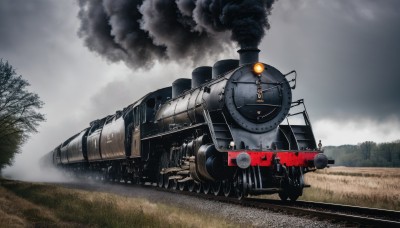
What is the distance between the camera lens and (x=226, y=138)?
11.1 metres

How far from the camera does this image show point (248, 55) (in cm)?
1179

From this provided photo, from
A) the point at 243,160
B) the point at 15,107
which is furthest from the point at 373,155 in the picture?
the point at 243,160

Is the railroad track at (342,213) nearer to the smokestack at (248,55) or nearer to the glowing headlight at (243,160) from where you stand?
the glowing headlight at (243,160)

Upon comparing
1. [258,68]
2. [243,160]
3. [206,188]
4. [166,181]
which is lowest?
[206,188]

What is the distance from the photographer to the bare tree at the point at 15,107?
29125 mm

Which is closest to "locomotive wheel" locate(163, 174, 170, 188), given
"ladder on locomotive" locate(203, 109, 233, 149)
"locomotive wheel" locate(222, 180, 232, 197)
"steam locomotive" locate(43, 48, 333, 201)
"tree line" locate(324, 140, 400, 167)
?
"steam locomotive" locate(43, 48, 333, 201)

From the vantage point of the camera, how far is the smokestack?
38.7 feet

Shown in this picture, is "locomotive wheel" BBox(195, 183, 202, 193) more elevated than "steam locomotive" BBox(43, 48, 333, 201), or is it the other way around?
"steam locomotive" BBox(43, 48, 333, 201)

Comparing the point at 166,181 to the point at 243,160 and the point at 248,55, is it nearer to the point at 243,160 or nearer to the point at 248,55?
the point at 248,55

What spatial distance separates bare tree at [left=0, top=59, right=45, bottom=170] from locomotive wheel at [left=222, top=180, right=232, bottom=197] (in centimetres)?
2088

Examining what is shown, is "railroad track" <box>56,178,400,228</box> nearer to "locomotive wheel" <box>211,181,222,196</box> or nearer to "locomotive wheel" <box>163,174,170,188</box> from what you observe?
"locomotive wheel" <box>211,181,222,196</box>

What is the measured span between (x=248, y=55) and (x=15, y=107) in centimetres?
2244

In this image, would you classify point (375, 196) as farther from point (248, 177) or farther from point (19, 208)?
point (19, 208)

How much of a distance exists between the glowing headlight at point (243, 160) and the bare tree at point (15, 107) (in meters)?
22.5
